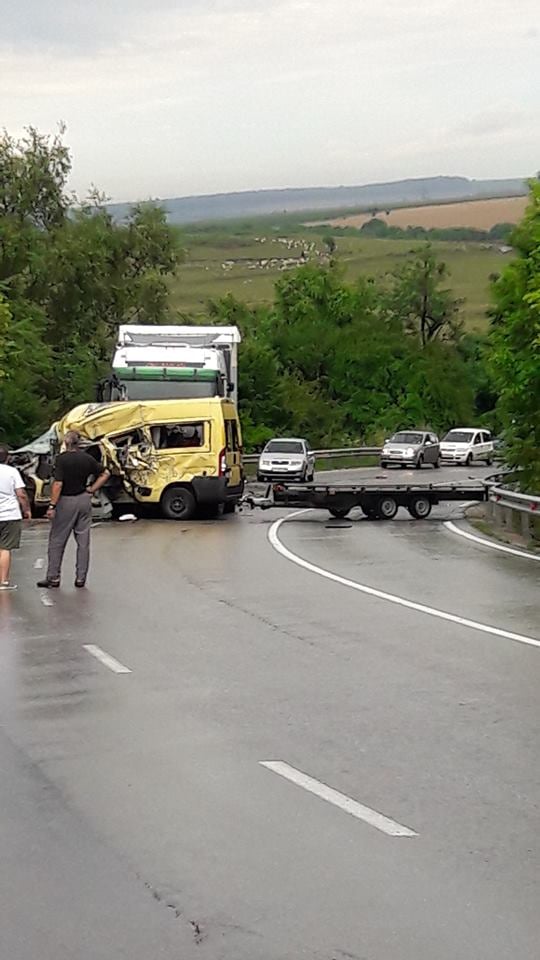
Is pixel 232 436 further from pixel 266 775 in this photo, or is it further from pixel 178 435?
pixel 266 775

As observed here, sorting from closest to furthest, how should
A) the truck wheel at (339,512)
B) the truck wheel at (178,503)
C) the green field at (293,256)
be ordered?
the truck wheel at (178,503) < the truck wheel at (339,512) < the green field at (293,256)

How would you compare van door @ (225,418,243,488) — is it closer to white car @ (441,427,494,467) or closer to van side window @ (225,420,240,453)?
van side window @ (225,420,240,453)

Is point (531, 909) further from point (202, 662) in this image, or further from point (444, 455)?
point (444, 455)

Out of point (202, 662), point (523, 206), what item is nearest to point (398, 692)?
point (202, 662)

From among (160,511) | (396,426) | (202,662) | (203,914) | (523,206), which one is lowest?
(396,426)

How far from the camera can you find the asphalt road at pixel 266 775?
5.95 metres

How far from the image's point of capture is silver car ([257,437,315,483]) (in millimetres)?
50719

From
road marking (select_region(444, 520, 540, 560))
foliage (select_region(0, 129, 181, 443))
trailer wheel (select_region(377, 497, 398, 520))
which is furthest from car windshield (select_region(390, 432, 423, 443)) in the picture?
road marking (select_region(444, 520, 540, 560))

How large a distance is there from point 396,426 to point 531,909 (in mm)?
80612

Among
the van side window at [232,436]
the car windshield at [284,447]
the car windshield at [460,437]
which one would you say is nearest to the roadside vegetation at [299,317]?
the car windshield at [460,437]

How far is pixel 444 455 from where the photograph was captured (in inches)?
2689

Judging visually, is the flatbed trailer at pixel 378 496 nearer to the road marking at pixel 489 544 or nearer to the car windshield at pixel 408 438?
the road marking at pixel 489 544

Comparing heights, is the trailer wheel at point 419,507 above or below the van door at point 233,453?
below

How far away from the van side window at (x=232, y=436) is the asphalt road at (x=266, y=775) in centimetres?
1347
